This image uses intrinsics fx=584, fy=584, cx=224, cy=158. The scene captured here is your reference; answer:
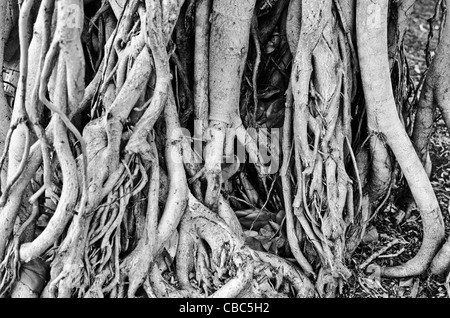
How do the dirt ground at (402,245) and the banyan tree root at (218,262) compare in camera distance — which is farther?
the dirt ground at (402,245)

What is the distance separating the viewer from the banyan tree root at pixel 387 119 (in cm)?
250

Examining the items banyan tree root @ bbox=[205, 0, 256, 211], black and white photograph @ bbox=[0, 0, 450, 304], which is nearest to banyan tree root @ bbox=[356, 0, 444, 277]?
black and white photograph @ bbox=[0, 0, 450, 304]

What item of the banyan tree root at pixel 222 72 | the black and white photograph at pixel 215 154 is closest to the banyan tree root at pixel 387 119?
the black and white photograph at pixel 215 154

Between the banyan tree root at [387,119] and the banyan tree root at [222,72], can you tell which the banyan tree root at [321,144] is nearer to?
the banyan tree root at [387,119]

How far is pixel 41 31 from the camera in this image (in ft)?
7.13

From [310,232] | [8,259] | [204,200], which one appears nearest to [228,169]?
[204,200]

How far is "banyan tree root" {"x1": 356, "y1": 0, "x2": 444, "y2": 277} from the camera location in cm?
250

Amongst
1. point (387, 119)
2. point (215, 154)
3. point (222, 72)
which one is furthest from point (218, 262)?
point (387, 119)

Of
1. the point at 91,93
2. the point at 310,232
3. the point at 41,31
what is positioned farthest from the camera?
the point at 310,232

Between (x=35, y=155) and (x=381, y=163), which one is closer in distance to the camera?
(x=35, y=155)

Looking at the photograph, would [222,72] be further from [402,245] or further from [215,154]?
[402,245]

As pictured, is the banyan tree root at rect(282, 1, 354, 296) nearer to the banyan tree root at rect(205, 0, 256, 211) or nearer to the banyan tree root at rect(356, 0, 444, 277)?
the banyan tree root at rect(356, 0, 444, 277)

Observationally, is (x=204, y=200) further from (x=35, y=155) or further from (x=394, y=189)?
(x=394, y=189)
